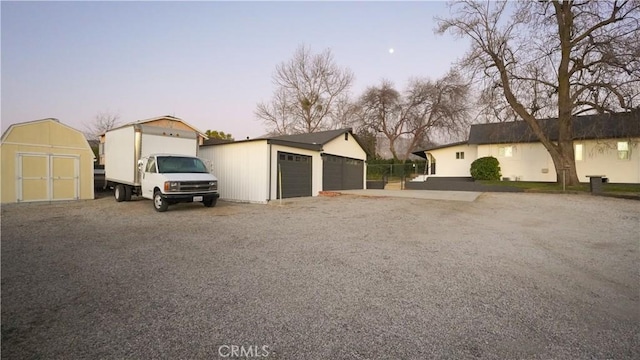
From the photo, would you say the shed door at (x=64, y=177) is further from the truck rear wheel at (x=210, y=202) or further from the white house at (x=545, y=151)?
the white house at (x=545, y=151)

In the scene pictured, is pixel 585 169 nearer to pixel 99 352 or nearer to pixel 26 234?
pixel 99 352

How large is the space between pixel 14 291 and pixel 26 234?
4.28 meters

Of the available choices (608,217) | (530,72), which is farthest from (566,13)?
(608,217)

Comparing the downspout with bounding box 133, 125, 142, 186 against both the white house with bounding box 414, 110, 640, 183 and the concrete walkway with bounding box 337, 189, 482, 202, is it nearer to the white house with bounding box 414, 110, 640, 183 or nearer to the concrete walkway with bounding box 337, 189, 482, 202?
the concrete walkway with bounding box 337, 189, 482, 202

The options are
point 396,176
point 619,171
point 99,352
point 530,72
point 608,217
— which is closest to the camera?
point 99,352

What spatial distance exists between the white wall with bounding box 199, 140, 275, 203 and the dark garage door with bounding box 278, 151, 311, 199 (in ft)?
3.84

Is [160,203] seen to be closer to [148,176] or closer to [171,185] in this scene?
[171,185]

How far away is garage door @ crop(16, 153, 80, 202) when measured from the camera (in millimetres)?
11547

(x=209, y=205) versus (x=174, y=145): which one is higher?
(x=174, y=145)

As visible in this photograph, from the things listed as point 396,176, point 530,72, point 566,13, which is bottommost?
point 396,176

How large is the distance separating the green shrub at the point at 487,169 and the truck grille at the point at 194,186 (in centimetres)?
2067

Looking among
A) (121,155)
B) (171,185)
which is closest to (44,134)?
(121,155)

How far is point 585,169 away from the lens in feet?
71.1

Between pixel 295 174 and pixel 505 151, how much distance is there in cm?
1887
